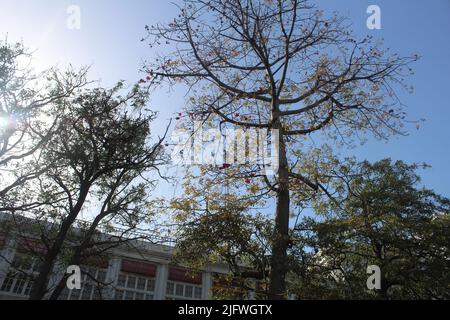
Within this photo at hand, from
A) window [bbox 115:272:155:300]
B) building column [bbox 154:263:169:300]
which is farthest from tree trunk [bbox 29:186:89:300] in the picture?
building column [bbox 154:263:169:300]

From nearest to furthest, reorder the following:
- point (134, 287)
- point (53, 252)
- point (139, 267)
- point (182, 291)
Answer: point (53, 252) → point (134, 287) → point (139, 267) → point (182, 291)

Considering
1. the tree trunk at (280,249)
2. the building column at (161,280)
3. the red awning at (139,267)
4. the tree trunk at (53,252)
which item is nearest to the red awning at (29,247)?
the tree trunk at (53,252)

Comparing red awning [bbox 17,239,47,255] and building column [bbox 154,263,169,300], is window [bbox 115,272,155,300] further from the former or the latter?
red awning [bbox 17,239,47,255]

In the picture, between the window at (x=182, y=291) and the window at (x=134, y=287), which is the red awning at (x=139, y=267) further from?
the window at (x=182, y=291)

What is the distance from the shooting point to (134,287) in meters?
23.9

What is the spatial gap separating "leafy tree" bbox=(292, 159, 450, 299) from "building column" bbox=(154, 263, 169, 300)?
15.3m

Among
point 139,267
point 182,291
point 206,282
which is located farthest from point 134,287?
point 206,282

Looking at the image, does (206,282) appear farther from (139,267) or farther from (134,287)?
(134,287)

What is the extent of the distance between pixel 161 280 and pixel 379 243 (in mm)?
17264

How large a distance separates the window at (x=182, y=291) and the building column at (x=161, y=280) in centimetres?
34

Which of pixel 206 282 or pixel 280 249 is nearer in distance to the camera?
pixel 280 249


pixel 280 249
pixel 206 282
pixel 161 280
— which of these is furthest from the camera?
pixel 206 282
